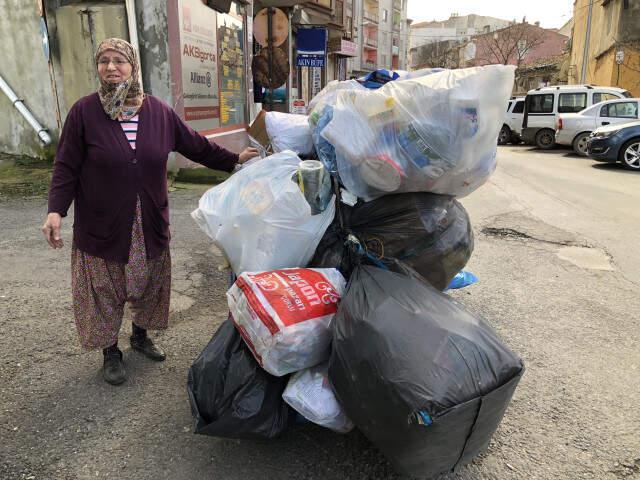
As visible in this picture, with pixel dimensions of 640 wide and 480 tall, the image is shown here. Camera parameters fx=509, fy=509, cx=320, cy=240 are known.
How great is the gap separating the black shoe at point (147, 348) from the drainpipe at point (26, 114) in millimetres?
6357

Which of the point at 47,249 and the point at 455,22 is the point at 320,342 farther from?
the point at 455,22

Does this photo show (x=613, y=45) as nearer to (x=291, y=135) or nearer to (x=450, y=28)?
(x=291, y=135)

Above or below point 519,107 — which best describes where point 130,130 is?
above

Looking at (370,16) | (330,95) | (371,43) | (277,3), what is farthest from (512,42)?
(330,95)

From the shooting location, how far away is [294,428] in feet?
6.89

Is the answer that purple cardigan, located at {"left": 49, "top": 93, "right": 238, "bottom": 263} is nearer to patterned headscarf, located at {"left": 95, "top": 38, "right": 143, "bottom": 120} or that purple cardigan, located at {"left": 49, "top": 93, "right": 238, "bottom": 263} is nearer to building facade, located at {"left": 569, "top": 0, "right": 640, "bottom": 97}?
patterned headscarf, located at {"left": 95, "top": 38, "right": 143, "bottom": 120}

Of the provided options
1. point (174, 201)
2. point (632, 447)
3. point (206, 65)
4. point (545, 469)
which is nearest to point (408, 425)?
point (545, 469)

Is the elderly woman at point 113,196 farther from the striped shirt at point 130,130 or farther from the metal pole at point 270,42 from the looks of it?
the metal pole at point 270,42

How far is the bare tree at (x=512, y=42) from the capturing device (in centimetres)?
4122

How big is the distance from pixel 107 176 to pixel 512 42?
45905 mm

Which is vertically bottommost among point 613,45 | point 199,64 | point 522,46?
point 199,64

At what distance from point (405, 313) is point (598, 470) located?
102 cm

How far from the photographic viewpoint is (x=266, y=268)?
2.09 meters

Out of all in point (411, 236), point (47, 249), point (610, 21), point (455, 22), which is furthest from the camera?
point (455, 22)
